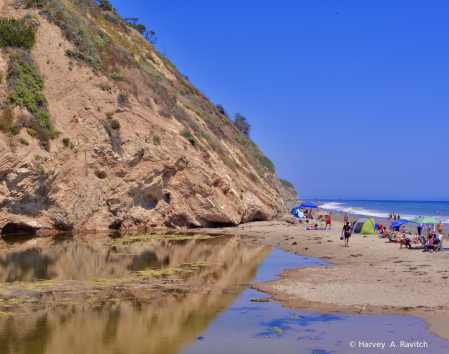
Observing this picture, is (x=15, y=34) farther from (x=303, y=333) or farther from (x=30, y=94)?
(x=303, y=333)

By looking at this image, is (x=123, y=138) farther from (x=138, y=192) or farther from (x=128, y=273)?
(x=128, y=273)

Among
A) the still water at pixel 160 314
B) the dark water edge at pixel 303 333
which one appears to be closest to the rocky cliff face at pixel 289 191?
the still water at pixel 160 314

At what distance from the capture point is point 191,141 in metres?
32.2

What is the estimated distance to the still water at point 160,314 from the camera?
741 cm

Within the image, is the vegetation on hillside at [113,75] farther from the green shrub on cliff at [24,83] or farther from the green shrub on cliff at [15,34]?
the green shrub on cliff at [15,34]

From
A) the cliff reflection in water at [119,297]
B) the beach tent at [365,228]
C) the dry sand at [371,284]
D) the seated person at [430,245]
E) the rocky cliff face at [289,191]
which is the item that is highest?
the rocky cliff face at [289,191]

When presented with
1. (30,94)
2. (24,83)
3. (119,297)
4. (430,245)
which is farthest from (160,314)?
(24,83)

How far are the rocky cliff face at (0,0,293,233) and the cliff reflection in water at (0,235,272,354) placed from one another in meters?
5.23

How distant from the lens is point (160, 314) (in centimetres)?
914

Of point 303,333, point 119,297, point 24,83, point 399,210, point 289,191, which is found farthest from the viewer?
point 289,191

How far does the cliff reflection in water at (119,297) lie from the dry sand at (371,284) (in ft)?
5.95

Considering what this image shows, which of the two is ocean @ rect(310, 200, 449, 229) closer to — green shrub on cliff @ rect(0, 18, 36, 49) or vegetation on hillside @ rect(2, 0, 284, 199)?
vegetation on hillside @ rect(2, 0, 284, 199)

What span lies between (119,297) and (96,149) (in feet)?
59.9

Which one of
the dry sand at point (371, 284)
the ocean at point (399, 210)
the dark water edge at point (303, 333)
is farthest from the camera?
the ocean at point (399, 210)
